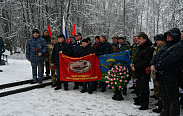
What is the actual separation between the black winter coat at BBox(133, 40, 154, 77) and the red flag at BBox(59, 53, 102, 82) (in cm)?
199

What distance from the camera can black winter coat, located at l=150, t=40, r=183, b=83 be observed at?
299 cm

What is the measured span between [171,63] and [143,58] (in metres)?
1.35

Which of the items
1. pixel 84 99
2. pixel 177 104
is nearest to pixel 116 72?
pixel 84 99

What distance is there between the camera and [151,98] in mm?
5500

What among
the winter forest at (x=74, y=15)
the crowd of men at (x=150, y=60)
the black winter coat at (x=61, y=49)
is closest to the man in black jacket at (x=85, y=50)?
the crowd of men at (x=150, y=60)

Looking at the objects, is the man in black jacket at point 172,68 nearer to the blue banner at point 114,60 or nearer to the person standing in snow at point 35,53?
the blue banner at point 114,60

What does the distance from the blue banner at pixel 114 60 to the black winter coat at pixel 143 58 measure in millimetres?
861

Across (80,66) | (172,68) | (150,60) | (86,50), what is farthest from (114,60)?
(172,68)

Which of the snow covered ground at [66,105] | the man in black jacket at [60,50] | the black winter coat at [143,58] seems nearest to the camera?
the snow covered ground at [66,105]

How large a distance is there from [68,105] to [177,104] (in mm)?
2999

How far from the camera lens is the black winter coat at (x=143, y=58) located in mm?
4262

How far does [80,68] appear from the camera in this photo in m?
6.21

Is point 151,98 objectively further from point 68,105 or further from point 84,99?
point 68,105

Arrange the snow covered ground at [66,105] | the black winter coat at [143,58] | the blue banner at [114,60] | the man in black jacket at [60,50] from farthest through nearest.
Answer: the man in black jacket at [60,50] → the blue banner at [114,60] → the black winter coat at [143,58] → the snow covered ground at [66,105]
